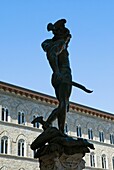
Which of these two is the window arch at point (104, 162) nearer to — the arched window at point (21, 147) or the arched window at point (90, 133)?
the arched window at point (90, 133)

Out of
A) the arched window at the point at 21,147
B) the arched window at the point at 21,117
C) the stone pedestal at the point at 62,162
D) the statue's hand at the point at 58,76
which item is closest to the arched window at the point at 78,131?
the arched window at the point at 21,117

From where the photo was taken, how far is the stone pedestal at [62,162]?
18.9 ft

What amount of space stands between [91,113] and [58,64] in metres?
34.5

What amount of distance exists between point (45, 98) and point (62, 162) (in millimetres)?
30415

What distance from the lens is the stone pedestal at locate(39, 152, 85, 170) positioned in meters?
5.75

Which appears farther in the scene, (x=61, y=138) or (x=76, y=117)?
(x=76, y=117)

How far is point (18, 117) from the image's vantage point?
3347cm

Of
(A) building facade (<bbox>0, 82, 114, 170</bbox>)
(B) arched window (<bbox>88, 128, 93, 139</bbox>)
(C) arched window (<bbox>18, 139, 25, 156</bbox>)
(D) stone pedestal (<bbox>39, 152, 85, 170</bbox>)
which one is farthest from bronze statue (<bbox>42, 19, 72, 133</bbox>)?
(B) arched window (<bbox>88, 128, 93, 139</bbox>)

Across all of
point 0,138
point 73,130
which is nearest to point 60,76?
point 0,138

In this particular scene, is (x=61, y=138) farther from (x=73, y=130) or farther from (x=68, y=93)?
(x=73, y=130)

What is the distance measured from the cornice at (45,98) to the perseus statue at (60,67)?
2609 cm

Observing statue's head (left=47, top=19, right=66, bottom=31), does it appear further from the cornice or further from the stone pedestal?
the cornice

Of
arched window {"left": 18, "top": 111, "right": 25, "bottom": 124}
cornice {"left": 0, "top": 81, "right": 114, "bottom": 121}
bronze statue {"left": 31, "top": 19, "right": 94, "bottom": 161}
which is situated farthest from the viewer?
arched window {"left": 18, "top": 111, "right": 25, "bottom": 124}

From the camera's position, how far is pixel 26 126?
3394cm
